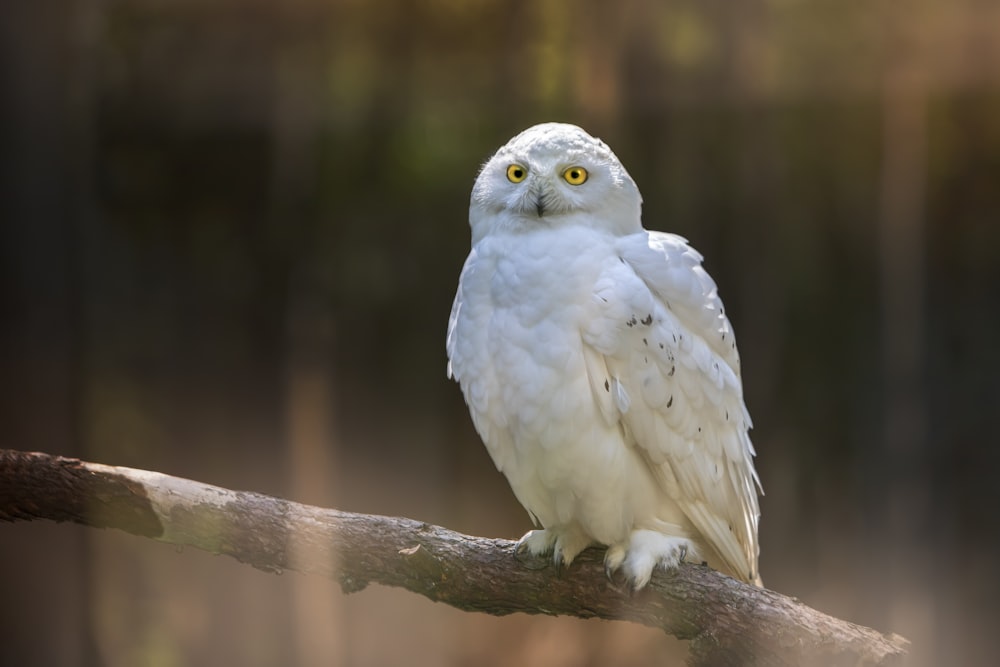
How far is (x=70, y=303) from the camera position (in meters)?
2.88

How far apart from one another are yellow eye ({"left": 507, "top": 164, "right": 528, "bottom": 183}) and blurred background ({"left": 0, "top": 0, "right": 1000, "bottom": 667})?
1337 millimetres

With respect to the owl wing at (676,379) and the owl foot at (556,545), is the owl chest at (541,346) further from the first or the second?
the owl foot at (556,545)

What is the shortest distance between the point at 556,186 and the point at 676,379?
17.1 inches

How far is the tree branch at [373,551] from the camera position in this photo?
5.47 ft

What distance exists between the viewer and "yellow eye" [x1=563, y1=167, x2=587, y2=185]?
1.76 meters

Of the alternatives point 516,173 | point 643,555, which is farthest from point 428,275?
point 643,555

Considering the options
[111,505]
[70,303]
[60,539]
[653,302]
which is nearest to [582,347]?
[653,302]

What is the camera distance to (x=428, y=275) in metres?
3.25

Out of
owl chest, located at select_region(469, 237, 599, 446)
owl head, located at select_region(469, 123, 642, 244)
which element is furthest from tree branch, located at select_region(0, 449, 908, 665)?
owl head, located at select_region(469, 123, 642, 244)

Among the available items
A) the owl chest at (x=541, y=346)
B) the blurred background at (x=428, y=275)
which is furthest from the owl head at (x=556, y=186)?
the blurred background at (x=428, y=275)

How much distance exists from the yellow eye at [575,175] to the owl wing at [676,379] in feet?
0.48

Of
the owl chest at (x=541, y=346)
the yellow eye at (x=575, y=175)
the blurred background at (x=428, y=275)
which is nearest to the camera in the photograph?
the owl chest at (x=541, y=346)

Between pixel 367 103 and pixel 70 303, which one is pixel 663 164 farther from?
pixel 70 303

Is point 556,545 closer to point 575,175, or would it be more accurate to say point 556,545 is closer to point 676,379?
point 676,379
